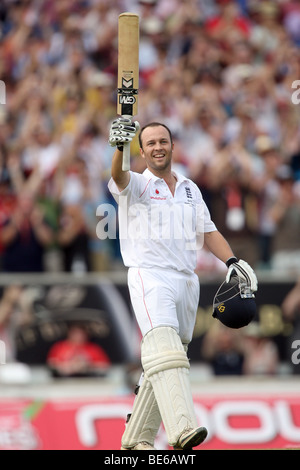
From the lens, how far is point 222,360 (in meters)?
12.4

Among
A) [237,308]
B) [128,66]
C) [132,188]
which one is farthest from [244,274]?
[128,66]

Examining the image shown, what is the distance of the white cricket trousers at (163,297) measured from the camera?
7.11 metres

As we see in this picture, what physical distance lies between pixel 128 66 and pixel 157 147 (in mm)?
647

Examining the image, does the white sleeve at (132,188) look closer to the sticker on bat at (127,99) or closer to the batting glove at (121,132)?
the batting glove at (121,132)

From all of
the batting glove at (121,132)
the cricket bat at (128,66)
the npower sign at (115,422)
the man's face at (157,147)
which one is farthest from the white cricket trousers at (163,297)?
the npower sign at (115,422)

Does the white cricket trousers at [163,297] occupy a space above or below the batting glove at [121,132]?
below

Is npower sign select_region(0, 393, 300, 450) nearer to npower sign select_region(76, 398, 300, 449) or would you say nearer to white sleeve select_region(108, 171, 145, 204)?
npower sign select_region(76, 398, 300, 449)

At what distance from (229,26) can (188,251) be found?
9.06m

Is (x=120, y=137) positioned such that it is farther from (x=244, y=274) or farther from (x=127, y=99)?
(x=244, y=274)

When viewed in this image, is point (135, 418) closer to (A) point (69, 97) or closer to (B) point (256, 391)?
(B) point (256, 391)

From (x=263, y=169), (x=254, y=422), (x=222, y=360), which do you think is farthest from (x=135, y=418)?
(x=263, y=169)

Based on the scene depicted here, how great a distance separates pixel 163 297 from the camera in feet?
23.4

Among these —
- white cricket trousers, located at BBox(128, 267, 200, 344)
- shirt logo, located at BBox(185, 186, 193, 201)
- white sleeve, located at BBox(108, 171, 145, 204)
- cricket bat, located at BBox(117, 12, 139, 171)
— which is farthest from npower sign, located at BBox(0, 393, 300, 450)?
cricket bat, located at BBox(117, 12, 139, 171)

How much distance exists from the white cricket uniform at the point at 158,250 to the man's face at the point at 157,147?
0.12 meters
